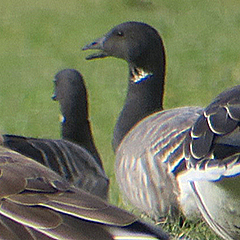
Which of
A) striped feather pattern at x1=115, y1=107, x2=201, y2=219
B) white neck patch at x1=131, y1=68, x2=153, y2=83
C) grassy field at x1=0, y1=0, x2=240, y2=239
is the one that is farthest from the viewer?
grassy field at x1=0, y1=0, x2=240, y2=239

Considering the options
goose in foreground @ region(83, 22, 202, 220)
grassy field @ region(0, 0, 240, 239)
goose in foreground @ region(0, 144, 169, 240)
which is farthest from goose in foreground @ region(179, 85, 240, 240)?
grassy field @ region(0, 0, 240, 239)

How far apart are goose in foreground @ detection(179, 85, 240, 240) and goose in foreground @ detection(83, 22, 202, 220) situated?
1.86ft

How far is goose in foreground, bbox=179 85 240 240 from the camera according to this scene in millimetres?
3982

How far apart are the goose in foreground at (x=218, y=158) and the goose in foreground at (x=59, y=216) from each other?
1.16m

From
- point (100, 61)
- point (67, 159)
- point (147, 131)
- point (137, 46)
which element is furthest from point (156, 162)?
point (100, 61)

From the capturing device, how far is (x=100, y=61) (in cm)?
1088

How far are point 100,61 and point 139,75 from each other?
4146 millimetres

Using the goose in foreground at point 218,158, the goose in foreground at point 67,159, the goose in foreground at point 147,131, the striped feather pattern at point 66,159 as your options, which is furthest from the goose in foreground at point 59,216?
the goose in foreground at point 147,131

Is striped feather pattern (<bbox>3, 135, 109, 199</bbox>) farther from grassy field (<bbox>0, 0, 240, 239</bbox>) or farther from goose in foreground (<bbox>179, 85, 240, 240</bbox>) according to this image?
grassy field (<bbox>0, 0, 240, 239</bbox>)

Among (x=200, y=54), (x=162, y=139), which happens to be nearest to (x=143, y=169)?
(x=162, y=139)

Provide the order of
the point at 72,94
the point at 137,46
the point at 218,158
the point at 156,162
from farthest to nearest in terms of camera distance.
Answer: the point at 72,94, the point at 137,46, the point at 156,162, the point at 218,158

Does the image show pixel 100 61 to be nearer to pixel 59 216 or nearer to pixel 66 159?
pixel 66 159

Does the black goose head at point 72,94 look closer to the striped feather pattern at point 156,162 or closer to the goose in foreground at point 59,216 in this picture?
the striped feather pattern at point 156,162

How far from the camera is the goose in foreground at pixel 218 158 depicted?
A: 3.98 m
